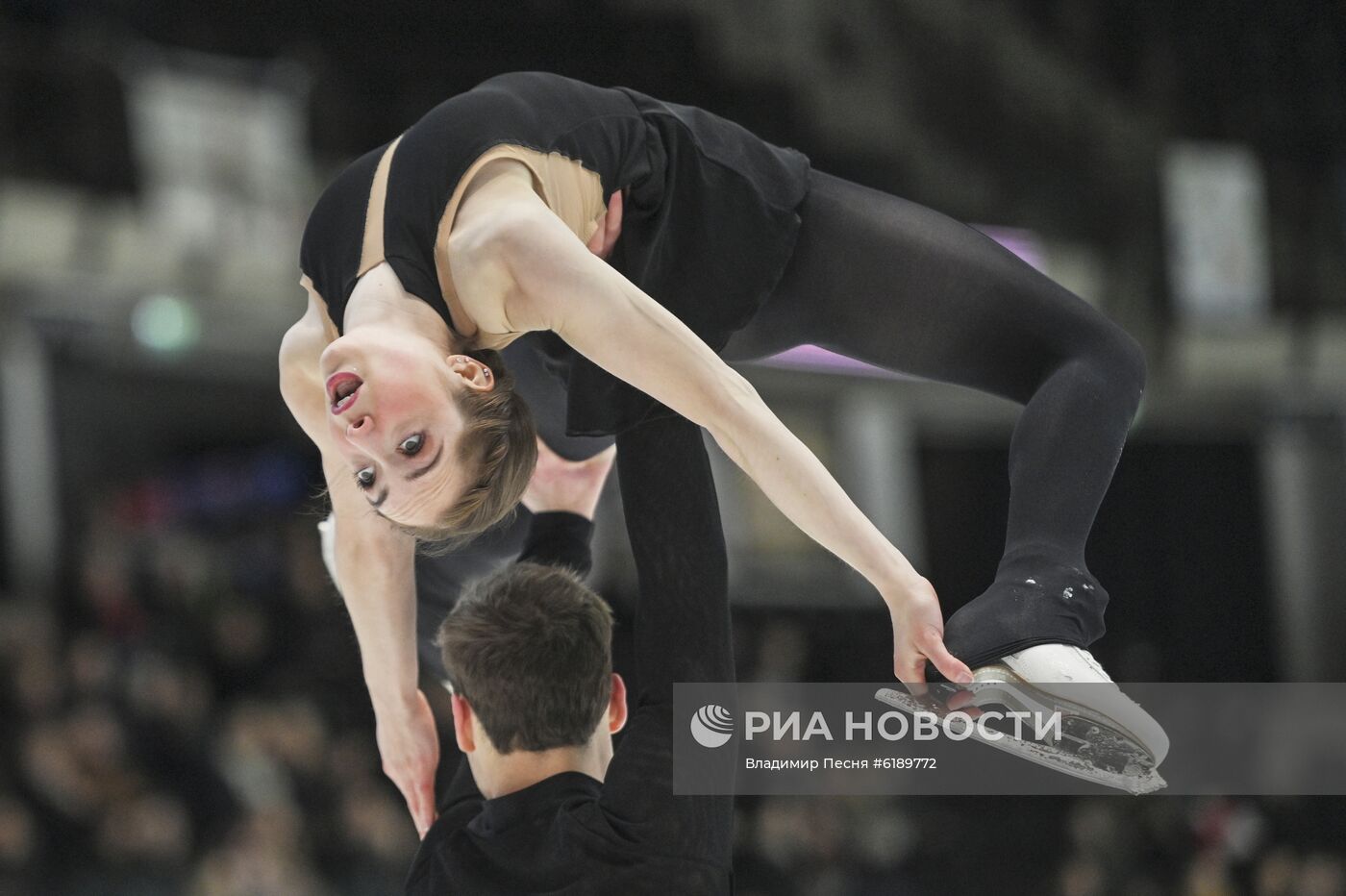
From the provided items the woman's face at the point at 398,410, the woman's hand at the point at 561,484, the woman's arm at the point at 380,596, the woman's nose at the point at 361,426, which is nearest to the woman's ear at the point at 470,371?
the woman's face at the point at 398,410

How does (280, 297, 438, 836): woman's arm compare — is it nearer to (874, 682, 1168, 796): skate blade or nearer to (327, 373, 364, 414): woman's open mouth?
(327, 373, 364, 414): woman's open mouth

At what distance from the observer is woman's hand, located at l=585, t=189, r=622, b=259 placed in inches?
98.7

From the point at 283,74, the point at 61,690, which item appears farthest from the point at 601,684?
the point at 283,74

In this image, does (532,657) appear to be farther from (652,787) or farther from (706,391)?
(706,391)

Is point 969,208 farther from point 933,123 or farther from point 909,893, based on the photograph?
point 909,893

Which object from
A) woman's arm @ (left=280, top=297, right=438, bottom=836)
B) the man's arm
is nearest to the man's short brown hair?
the man's arm

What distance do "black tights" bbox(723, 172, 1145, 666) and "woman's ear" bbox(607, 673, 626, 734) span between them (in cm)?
52

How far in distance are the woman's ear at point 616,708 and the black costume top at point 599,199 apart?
0.39 meters

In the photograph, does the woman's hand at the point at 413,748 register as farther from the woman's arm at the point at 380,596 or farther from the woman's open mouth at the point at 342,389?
the woman's open mouth at the point at 342,389

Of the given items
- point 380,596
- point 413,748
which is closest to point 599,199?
point 380,596

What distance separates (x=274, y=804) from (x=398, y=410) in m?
4.61

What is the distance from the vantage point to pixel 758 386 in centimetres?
1025

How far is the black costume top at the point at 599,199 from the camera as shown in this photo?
2.26 metres

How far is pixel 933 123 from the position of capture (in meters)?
11.6
